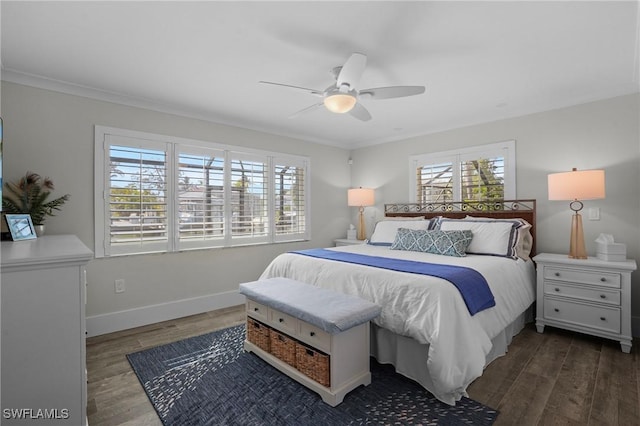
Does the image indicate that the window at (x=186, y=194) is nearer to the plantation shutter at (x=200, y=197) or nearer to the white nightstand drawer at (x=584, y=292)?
the plantation shutter at (x=200, y=197)

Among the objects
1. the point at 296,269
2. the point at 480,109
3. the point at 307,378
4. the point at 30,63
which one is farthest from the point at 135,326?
the point at 480,109

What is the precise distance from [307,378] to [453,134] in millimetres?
3711

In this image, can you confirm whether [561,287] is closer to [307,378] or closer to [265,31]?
[307,378]

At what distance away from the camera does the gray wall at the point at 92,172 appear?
2820 millimetres

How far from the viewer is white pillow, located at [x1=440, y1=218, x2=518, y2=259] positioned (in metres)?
3.16

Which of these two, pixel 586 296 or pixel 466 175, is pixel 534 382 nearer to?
pixel 586 296

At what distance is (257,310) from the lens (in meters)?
2.64

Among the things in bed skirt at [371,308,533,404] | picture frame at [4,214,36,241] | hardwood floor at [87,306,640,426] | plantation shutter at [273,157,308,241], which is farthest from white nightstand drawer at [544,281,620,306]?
picture frame at [4,214,36,241]

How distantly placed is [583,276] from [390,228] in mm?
1990

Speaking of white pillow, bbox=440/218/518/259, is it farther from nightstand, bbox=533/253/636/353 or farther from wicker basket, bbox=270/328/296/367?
wicker basket, bbox=270/328/296/367

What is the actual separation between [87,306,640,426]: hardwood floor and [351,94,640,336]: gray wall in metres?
0.90

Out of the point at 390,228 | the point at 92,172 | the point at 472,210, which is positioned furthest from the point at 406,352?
the point at 92,172

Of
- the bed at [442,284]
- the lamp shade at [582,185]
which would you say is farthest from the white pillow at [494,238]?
the lamp shade at [582,185]

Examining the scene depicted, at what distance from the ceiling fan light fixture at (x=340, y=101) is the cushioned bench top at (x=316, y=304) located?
1.50 metres
